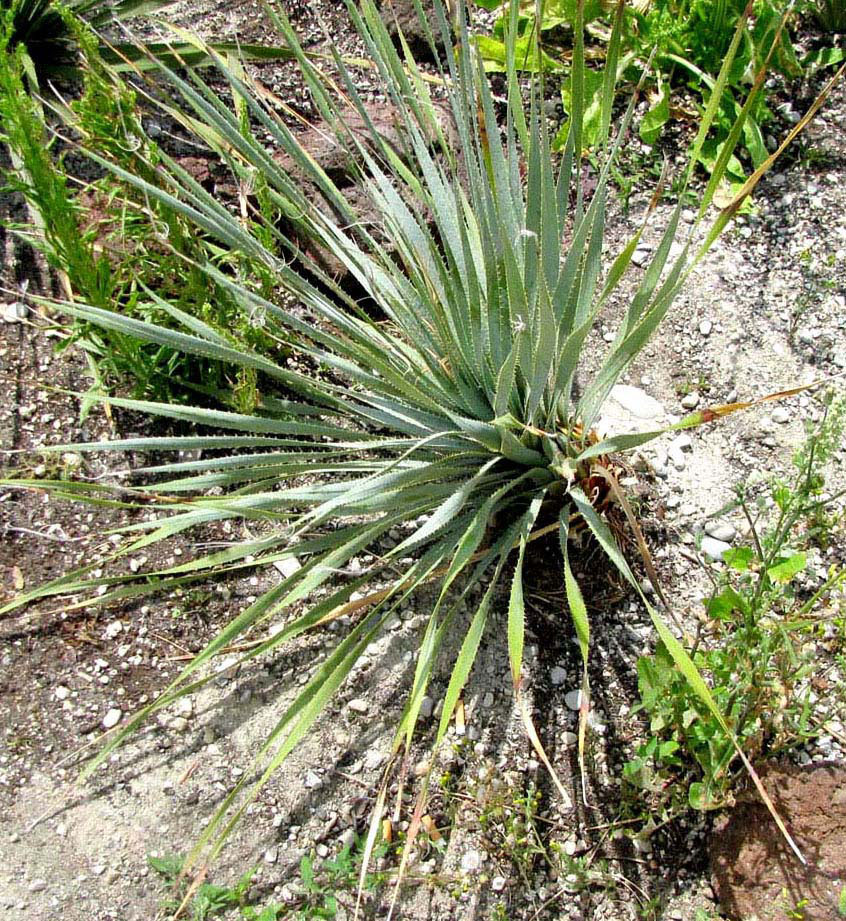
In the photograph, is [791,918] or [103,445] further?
[103,445]

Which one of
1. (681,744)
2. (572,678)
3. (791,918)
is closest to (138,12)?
(572,678)

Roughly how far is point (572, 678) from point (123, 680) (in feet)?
3.04

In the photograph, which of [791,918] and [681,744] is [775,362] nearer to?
[681,744]

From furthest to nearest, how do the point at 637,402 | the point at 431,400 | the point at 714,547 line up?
the point at 637,402 < the point at 714,547 < the point at 431,400

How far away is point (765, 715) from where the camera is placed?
166cm

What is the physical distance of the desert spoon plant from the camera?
153 centimetres

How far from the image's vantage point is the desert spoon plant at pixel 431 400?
1.53m

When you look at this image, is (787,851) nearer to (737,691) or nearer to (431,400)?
(737,691)

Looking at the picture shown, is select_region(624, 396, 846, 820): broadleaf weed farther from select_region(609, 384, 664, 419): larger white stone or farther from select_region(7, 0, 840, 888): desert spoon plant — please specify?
select_region(609, 384, 664, 419): larger white stone

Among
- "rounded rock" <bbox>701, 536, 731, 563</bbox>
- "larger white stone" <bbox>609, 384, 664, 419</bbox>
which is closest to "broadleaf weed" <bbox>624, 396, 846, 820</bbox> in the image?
"rounded rock" <bbox>701, 536, 731, 563</bbox>

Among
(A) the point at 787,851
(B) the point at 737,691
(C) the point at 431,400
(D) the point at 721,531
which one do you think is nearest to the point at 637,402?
(D) the point at 721,531

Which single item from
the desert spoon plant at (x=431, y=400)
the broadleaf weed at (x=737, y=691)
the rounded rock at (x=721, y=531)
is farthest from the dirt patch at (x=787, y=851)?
the rounded rock at (x=721, y=531)

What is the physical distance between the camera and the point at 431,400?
169cm

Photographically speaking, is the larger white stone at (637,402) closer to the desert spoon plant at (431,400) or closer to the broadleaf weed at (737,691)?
the desert spoon plant at (431,400)
